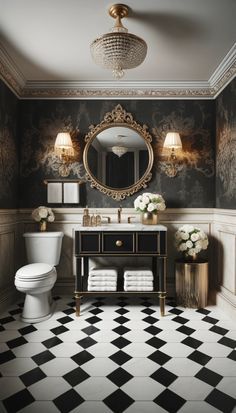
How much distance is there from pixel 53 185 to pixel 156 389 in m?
2.36

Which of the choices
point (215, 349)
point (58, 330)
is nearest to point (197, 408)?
point (215, 349)

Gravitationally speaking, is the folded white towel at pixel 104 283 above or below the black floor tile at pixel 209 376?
above

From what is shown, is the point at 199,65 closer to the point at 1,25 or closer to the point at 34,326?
the point at 1,25

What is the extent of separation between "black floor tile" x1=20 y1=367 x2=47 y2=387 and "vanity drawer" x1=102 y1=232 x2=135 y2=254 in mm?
1166

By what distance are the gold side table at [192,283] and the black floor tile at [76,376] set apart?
4.74ft

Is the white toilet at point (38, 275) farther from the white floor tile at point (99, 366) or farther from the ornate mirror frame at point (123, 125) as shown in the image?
the white floor tile at point (99, 366)

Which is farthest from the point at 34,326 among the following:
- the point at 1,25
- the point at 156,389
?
the point at 1,25

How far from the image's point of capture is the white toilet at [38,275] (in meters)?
2.46

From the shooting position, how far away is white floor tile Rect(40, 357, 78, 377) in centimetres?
176

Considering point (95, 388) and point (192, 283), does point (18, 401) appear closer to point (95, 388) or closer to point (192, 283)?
point (95, 388)

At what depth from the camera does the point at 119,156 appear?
3.24 m

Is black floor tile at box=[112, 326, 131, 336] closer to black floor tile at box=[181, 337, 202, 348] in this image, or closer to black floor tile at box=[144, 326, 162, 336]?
black floor tile at box=[144, 326, 162, 336]

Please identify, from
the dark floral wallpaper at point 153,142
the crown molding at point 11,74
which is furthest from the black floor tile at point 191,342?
the crown molding at point 11,74

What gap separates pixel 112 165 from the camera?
10.7 ft
